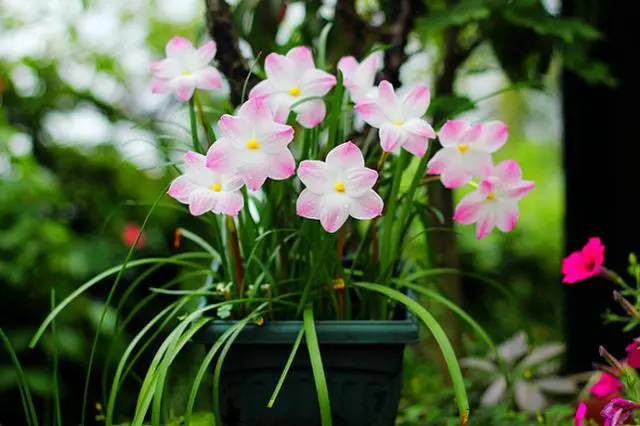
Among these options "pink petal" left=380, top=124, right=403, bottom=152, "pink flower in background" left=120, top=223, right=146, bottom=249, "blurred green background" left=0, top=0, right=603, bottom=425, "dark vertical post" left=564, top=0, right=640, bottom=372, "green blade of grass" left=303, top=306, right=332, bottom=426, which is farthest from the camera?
"pink flower in background" left=120, top=223, right=146, bottom=249

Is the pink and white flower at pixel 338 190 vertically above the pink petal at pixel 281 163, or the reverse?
the pink petal at pixel 281 163

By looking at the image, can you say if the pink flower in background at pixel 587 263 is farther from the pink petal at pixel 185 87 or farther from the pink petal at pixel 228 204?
the pink petal at pixel 185 87

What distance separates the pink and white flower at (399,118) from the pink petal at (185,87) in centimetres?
27

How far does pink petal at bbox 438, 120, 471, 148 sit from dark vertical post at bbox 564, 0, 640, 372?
0.93 m

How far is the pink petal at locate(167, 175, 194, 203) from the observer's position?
3.57ft

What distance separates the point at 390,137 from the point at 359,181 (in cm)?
10

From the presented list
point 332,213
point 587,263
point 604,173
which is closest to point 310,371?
point 332,213

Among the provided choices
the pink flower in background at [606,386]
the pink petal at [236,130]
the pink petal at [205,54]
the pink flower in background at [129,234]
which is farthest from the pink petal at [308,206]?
the pink flower in background at [129,234]

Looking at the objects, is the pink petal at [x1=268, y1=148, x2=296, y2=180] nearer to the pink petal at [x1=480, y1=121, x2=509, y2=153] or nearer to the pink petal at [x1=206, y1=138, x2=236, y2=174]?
the pink petal at [x1=206, y1=138, x2=236, y2=174]

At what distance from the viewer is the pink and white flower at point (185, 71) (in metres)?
1.24

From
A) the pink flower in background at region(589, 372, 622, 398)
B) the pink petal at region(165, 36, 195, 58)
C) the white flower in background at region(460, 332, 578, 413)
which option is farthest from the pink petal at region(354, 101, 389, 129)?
the white flower in background at region(460, 332, 578, 413)

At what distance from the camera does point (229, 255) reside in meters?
1.25

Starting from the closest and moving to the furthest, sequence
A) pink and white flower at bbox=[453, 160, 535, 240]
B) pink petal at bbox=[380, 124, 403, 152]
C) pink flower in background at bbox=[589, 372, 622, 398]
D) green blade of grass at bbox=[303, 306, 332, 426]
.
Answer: green blade of grass at bbox=[303, 306, 332, 426]
pink petal at bbox=[380, 124, 403, 152]
pink and white flower at bbox=[453, 160, 535, 240]
pink flower in background at bbox=[589, 372, 622, 398]

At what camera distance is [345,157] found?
105 centimetres
